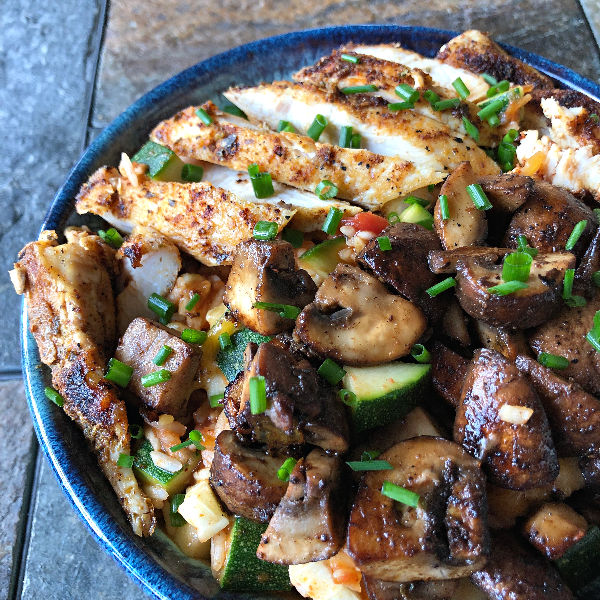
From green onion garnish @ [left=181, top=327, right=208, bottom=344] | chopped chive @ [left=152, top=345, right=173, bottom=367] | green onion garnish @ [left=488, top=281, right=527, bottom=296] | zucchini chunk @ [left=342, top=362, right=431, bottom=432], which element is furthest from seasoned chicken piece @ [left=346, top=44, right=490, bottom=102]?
chopped chive @ [left=152, top=345, right=173, bottom=367]

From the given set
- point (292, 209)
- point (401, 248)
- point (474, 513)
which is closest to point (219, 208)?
point (292, 209)

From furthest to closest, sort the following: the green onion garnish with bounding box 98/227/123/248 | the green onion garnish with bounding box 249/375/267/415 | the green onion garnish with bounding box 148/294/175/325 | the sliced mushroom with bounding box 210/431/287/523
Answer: the green onion garnish with bounding box 98/227/123/248 → the green onion garnish with bounding box 148/294/175/325 → the sliced mushroom with bounding box 210/431/287/523 → the green onion garnish with bounding box 249/375/267/415

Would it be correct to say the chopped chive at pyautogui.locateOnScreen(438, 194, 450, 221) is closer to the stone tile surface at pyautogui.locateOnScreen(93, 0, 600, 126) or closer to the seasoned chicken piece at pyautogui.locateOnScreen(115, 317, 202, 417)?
the seasoned chicken piece at pyautogui.locateOnScreen(115, 317, 202, 417)

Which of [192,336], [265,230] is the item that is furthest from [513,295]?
[192,336]

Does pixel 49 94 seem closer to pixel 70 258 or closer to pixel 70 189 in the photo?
pixel 70 189

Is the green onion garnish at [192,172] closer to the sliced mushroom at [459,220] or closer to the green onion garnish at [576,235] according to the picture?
the sliced mushroom at [459,220]

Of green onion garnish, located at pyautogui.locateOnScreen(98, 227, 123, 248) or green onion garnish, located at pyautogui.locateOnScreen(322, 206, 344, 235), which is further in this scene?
green onion garnish, located at pyautogui.locateOnScreen(98, 227, 123, 248)

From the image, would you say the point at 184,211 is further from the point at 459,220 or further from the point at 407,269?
the point at 459,220
